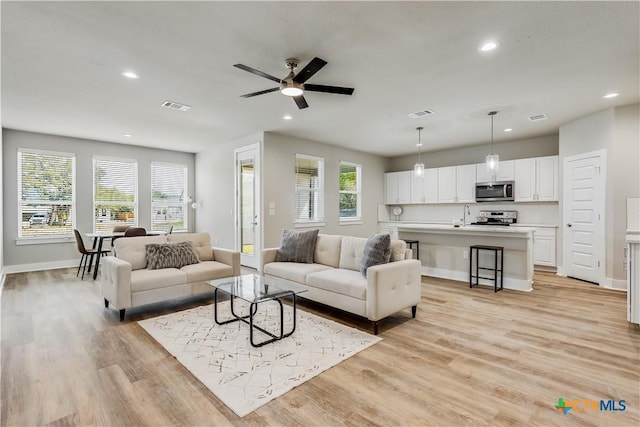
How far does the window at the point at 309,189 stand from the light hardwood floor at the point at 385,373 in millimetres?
3328

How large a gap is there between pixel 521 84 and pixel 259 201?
444 centimetres

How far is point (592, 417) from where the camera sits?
5.99ft

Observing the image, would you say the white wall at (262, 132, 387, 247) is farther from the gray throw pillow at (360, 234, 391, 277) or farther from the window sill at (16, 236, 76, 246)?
the window sill at (16, 236, 76, 246)

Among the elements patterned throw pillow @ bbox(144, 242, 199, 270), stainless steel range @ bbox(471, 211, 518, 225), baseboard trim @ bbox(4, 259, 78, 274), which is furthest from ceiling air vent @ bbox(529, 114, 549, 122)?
baseboard trim @ bbox(4, 259, 78, 274)

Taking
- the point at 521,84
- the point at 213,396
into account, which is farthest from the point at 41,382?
the point at 521,84

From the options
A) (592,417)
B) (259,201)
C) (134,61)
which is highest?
(134,61)

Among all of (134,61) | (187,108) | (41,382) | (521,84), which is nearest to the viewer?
(41,382)

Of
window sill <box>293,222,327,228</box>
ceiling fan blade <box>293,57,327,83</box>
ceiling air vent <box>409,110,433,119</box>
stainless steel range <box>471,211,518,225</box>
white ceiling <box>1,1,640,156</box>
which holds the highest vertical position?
ceiling air vent <box>409,110,433,119</box>

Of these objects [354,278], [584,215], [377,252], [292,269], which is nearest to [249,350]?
[354,278]

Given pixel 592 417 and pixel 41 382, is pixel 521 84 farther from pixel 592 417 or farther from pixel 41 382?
pixel 41 382

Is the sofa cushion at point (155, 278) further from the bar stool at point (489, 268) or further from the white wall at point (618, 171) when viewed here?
the white wall at point (618, 171)

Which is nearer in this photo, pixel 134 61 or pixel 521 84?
pixel 134 61

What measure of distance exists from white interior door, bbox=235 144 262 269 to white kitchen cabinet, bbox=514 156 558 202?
530 cm

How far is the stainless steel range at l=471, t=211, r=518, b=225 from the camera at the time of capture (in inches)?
262
